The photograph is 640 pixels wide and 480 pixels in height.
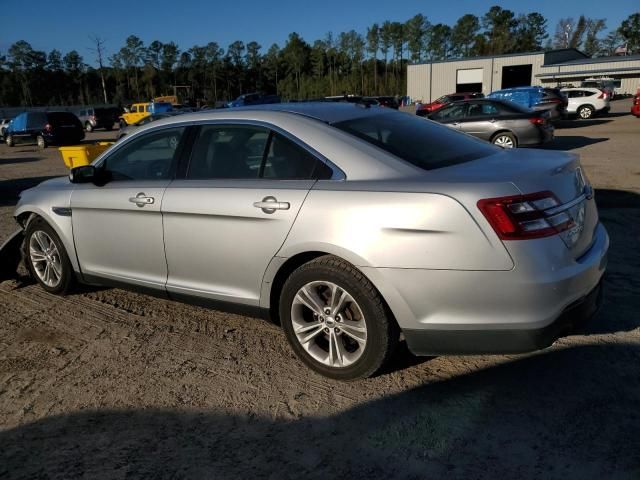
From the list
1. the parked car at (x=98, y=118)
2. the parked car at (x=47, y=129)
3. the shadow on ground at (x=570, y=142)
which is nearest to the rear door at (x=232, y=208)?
the shadow on ground at (x=570, y=142)

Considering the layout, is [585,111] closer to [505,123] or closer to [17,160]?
[505,123]

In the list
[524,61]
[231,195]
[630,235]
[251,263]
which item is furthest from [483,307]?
[524,61]

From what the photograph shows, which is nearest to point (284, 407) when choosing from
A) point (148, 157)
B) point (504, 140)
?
point (148, 157)

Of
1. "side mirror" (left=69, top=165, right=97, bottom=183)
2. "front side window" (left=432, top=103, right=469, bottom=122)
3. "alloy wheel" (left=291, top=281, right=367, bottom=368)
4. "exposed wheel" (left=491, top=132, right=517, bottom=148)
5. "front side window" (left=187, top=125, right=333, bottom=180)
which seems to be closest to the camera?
"alloy wheel" (left=291, top=281, right=367, bottom=368)

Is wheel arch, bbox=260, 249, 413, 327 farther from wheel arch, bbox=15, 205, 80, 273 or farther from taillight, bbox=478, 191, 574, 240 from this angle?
wheel arch, bbox=15, 205, 80, 273

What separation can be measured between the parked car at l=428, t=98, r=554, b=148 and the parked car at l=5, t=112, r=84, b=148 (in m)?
18.3

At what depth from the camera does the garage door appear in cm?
6038

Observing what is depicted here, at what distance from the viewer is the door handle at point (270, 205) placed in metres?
3.07

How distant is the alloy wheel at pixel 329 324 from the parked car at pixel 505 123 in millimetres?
10947

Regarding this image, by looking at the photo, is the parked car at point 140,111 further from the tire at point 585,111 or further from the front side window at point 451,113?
the front side window at point 451,113

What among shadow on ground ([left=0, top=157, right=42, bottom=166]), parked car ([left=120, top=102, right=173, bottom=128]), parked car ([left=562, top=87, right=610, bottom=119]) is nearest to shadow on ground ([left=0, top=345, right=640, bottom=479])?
shadow on ground ([left=0, top=157, right=42, bottom=166])

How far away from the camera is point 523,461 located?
7.72ft

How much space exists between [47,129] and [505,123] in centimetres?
2056

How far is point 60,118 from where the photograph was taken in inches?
969
